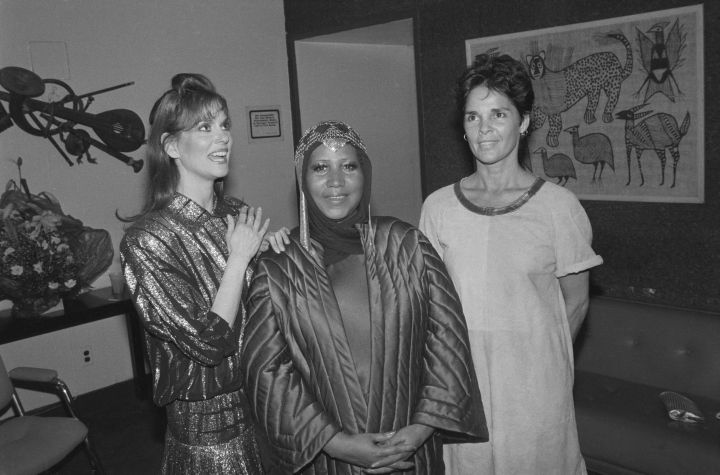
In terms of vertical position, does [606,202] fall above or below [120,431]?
above

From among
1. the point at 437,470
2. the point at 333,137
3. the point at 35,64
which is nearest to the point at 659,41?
the point at 333,137

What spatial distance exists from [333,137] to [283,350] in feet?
1.89

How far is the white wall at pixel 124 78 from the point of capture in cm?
398

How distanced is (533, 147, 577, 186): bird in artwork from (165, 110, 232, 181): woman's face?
218 cm

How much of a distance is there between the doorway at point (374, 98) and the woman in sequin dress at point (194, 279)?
10.9 ft

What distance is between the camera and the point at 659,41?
3.10 meters

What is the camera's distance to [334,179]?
5.69 feet

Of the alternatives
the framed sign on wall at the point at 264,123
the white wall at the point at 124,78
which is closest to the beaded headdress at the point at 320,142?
the white wall at the point at 124,78

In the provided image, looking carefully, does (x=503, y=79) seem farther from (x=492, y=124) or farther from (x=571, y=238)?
(x=571, y=238)

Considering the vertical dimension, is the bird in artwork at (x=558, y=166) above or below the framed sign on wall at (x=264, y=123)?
below

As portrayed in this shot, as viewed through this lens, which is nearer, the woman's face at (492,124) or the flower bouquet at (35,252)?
the woman's face at (492,124)

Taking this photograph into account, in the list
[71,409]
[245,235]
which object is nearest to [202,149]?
[245,235]

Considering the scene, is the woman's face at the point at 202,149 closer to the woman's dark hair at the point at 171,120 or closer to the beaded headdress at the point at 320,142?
the woman's dark hair at the point at 171,120

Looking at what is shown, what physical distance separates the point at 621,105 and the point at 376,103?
260 cm
